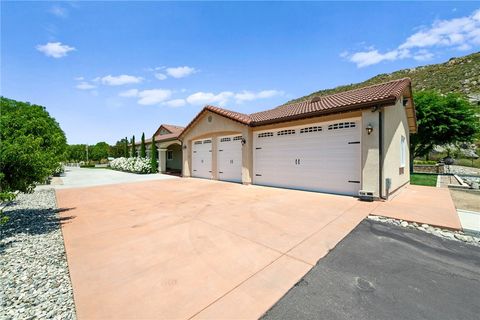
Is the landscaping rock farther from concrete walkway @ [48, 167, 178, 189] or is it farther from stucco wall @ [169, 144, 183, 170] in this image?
stucco wall @ [169, 144, 183, 170]

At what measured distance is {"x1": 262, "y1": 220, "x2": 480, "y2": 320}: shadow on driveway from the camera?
7.61ft

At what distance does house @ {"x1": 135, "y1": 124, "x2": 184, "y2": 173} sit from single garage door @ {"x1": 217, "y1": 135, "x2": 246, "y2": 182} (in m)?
8.37

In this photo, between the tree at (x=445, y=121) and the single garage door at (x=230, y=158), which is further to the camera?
the tree at (x=445, y=121)

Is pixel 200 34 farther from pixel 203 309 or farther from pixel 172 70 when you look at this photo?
pixel 203 309

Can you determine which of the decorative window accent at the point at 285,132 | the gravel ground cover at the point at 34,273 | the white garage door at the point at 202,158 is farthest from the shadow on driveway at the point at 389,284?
the white garage door at the point at 202,158

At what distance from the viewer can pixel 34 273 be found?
3.07 m

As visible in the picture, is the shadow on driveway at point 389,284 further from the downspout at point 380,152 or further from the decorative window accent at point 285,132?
the decorative window accent at point 285,132

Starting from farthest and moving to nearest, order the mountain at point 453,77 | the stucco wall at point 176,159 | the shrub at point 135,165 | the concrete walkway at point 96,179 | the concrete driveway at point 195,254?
the mountain at point 453,77, the stucco wall at point 176,159, the shrub at point 135,165, the concrete walkway at point 96,179, the concrete driveway at point 195,254

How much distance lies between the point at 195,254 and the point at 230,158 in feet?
33.4

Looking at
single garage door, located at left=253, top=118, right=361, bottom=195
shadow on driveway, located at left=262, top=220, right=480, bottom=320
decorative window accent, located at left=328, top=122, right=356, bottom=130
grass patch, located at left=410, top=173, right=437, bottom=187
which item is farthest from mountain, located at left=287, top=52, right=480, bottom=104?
shadow on driveway, located at left=262, top=220, right=480, bottom=320

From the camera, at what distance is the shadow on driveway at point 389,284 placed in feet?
7.61

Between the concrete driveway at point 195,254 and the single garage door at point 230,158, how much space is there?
6.06m

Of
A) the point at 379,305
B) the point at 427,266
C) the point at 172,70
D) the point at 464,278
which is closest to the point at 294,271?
the point at 379,305

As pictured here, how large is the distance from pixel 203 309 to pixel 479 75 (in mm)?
55563
